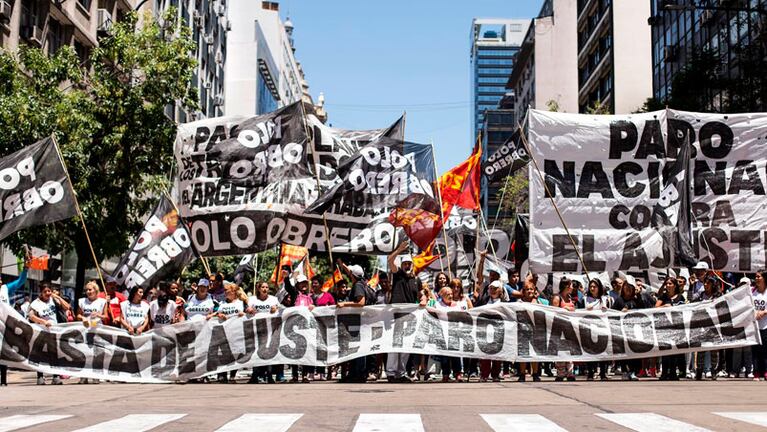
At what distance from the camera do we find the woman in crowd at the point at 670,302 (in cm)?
1556

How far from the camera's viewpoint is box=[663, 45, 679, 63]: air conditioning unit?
44.4 meters

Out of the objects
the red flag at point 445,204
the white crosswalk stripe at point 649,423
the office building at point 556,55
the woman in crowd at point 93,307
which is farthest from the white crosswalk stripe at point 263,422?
the office building at point 556,55

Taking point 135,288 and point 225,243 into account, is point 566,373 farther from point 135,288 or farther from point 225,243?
point 135,288

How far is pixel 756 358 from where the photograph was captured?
15.3 m

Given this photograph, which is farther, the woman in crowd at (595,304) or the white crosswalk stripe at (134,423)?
the woman in crowd at (595,304)

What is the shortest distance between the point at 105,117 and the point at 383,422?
58.0 feet

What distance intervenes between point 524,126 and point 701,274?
415cm

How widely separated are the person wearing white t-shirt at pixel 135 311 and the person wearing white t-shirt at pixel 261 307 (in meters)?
1.72

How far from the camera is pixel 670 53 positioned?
45125 mm

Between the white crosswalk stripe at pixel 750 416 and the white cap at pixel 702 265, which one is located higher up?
the white cap at pixel 702 265

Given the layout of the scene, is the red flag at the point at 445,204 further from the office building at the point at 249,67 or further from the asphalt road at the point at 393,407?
the office building at the point at 249,67

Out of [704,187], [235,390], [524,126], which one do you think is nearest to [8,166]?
[235,390]

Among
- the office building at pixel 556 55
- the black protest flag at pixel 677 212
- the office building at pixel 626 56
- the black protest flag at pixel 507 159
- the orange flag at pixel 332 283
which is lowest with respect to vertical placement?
the orange flag at pixel 332 283

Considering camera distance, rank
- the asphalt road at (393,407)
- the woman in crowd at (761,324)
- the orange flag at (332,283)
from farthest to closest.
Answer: the orange flag at (332,283) < the woman in crowd at (761,324) < the asphalt road at (393,407)
